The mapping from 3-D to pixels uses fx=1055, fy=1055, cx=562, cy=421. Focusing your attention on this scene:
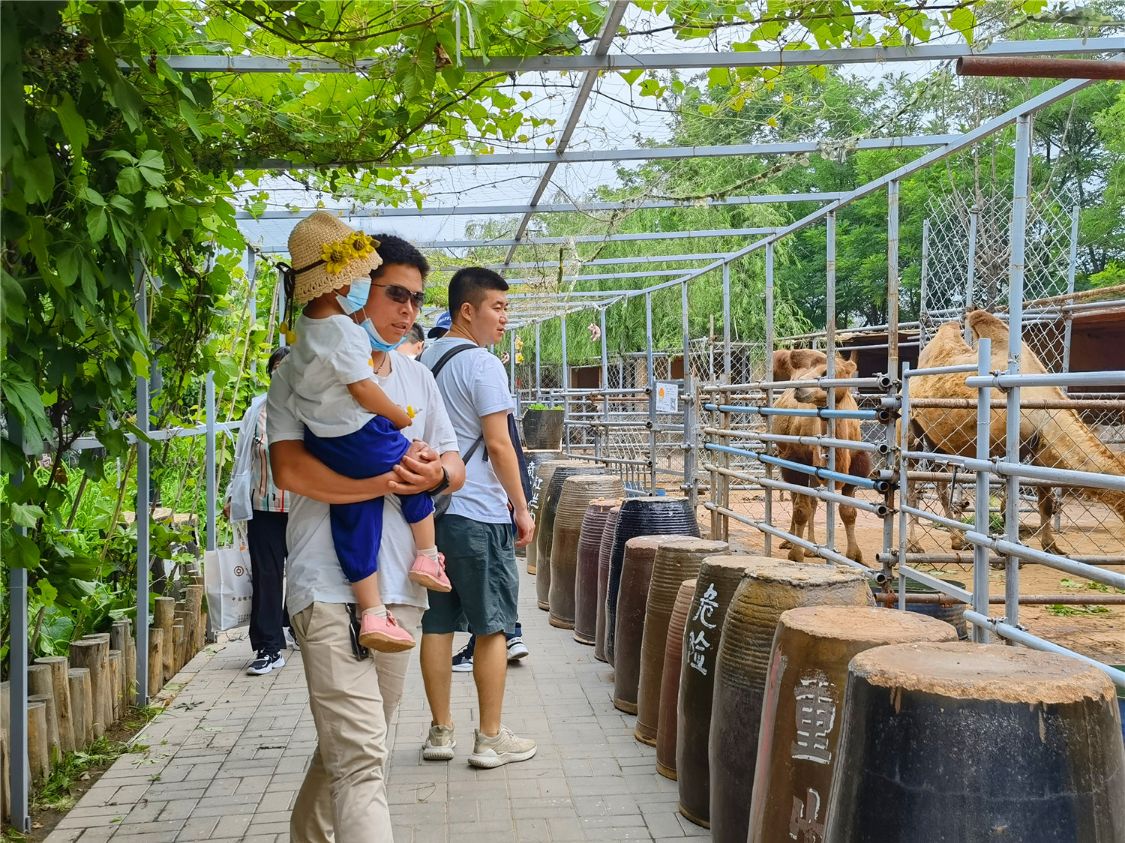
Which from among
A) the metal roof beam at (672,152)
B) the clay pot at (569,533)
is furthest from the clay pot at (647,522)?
the metal roof beam at (672,152)

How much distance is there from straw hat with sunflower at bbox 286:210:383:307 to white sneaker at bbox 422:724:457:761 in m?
2.51

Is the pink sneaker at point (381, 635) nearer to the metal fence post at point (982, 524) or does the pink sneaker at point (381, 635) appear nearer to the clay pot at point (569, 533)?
the metal fence post at point (982, 524)

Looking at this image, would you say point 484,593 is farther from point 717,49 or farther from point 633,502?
point 717,49

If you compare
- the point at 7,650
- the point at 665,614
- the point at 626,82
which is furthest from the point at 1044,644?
the point at 7,650

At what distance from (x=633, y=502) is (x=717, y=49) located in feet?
8.60

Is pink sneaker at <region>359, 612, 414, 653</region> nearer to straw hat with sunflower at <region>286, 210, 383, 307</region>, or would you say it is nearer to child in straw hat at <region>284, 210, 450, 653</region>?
child in straw hat at <region>284, 210, 450, 653</region>

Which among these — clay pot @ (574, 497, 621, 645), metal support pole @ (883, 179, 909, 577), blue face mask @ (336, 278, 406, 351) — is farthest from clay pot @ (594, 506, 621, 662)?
blue face mask @ (336, 278, 406, 351)

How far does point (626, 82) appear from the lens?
4.85 m

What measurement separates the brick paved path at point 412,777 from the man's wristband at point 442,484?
1497 millimetres

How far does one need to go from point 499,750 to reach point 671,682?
91 cm

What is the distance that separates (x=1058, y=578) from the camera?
30.5ft

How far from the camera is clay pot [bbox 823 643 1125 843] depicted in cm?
200

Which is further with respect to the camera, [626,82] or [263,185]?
[263,185]

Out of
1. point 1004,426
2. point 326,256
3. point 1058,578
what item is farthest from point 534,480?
point 326,256
